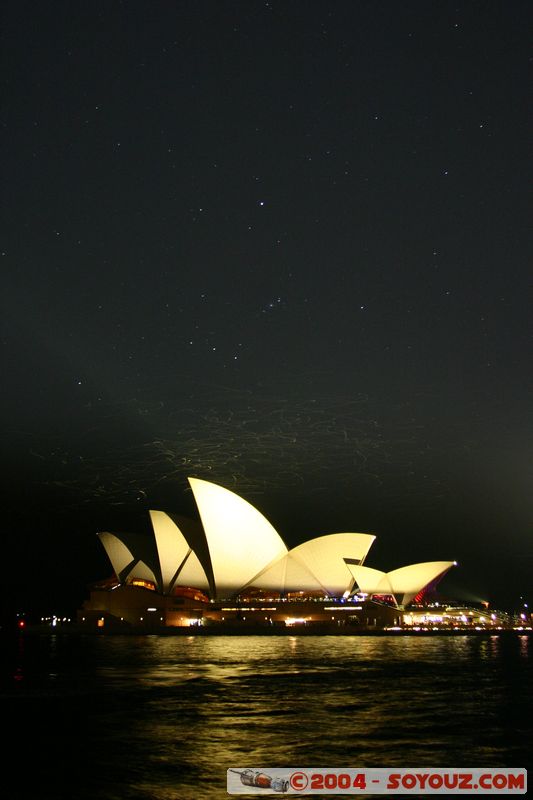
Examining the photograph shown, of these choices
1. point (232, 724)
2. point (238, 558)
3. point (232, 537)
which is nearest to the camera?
point (232, 724)

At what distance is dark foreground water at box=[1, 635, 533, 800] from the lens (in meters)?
14.9

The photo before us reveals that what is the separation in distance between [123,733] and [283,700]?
7.31 m

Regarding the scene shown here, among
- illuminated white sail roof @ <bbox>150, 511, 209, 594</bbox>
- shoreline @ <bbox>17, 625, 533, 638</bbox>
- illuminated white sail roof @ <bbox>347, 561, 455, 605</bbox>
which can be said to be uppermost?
illuminated white sail roof @ <bbox>150, 511, 209, 594</bbox>

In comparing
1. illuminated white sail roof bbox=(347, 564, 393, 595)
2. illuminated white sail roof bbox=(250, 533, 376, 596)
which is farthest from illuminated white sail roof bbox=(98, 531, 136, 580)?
illuminated white sail roof bbox=(347, 564, 393, 595)

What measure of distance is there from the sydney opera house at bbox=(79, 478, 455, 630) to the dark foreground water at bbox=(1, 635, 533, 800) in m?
46.9

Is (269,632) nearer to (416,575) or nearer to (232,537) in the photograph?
(232,537)

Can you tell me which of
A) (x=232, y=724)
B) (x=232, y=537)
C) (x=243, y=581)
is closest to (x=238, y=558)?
(x=232, y=537)

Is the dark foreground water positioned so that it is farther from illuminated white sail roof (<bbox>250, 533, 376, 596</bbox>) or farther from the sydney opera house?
illuminated white sail roof (<bbox>250, 533, 376, 596</bbox>)

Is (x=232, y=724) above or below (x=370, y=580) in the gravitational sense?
above

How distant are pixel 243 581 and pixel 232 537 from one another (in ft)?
31.2

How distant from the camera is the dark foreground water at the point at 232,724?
14.9 metres

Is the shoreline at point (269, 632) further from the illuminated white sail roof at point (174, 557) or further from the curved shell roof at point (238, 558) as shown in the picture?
the illuminated white sail roof at point (174, 557)

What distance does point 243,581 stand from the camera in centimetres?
8744

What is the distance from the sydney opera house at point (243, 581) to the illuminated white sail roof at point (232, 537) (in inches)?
5.3
